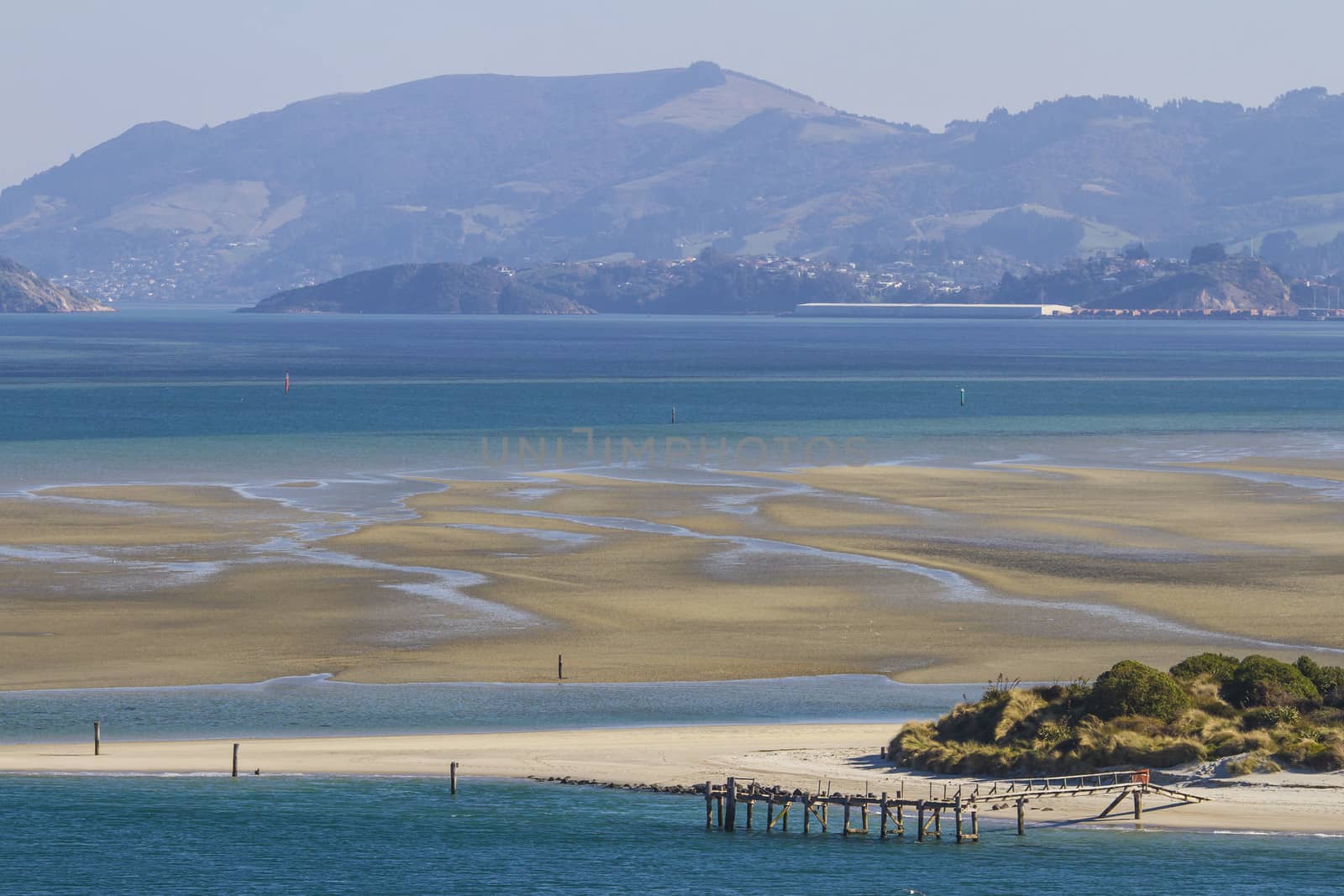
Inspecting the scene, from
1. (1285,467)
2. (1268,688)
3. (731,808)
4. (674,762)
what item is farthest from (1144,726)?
(1285,467)

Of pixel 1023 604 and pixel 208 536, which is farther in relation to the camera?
pixel 208 536

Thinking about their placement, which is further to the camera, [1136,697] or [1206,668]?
[1206,668]

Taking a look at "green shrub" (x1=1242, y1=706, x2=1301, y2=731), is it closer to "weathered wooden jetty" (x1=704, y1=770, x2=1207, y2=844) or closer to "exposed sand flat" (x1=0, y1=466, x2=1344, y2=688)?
"weathered wooden jetty" (x1=704, y1=770, x2=1207, y2=844)

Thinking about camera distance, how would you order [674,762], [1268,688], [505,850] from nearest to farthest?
[505,850], [674,762], [1268,688]

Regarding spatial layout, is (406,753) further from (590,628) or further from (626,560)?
(626,560)

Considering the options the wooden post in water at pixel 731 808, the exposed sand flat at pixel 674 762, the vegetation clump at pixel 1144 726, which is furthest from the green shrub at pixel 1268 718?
the wooden post in water at pixel 731 808

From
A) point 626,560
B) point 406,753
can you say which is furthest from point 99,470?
point 406,753

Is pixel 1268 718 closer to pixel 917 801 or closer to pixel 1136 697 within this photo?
pixel 1136 697

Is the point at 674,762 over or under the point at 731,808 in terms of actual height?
over
